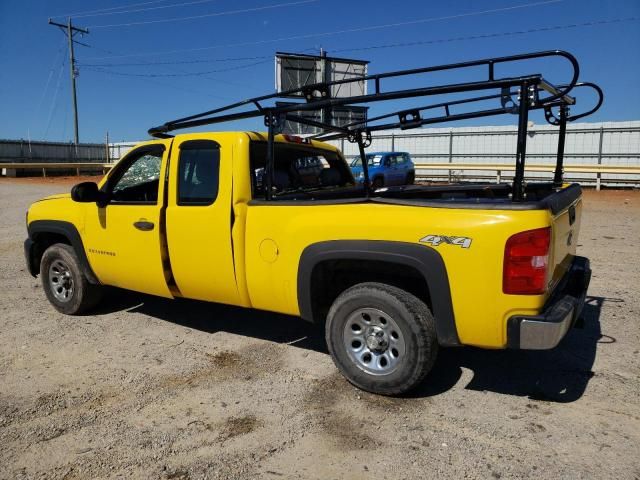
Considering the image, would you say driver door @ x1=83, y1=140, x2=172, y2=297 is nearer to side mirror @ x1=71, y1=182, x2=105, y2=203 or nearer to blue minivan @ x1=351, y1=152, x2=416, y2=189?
side mirror @ x1=71, y1=182, x2=105, y2=203

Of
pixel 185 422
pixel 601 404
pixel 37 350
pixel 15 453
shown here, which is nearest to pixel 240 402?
pixel 185 422

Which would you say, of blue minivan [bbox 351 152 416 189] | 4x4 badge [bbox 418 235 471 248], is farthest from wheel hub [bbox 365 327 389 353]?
blue minivan [bbox 351 152 416 189]

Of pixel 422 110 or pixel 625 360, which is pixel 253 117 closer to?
pixel 422 110

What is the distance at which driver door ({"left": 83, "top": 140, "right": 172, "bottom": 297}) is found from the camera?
4.50m

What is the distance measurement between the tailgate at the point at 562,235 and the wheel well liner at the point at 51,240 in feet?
13.6

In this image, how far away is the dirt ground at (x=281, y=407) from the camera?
2.85 m

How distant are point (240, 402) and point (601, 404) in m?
2.41

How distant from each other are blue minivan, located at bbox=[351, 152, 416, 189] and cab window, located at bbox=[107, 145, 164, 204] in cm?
1479

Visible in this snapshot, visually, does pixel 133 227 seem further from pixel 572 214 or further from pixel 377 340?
pixel 572 214

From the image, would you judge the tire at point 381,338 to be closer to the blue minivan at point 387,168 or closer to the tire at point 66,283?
the tire at point 66,283

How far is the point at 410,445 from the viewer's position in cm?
301

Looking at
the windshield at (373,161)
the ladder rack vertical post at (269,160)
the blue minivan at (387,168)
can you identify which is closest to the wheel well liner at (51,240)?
the ladder rack vertical post at (269,160)

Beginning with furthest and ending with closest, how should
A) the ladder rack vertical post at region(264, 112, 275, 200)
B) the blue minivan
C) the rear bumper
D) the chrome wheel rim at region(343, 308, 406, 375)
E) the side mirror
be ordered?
the blue minivan
the side mirror
the ladder rack vertical post at region(264, 112, 275, 200)
the chrome wheel rim at region(343, 308, 406, 375)
the rear bumper

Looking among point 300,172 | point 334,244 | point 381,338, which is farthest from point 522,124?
point 300,172
